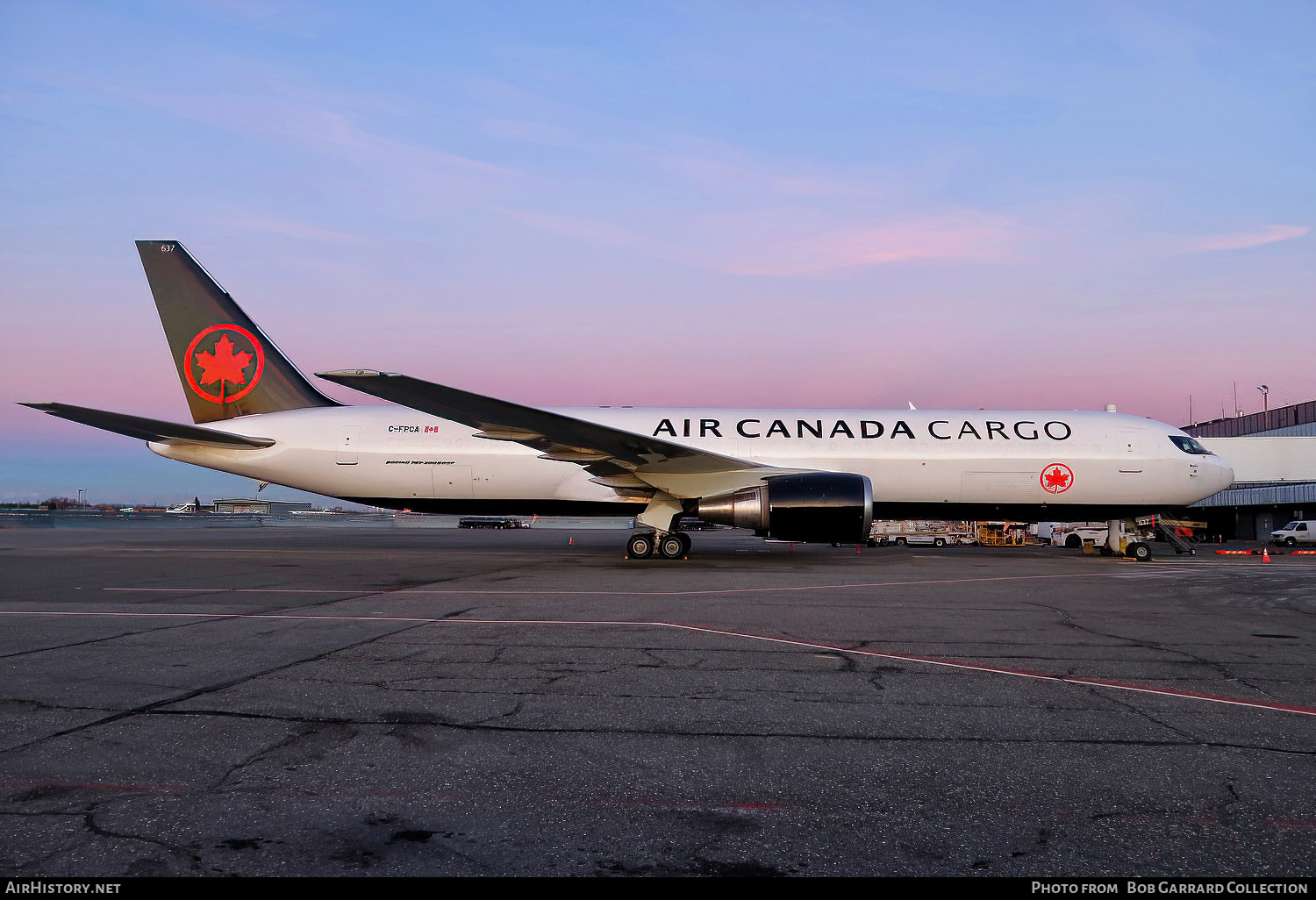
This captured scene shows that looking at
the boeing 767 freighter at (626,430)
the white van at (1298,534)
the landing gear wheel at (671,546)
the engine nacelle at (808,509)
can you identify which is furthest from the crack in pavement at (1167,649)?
the white van at (1298,534)

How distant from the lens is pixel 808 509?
50.2 feet

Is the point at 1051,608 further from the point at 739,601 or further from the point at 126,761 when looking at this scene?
the point at 126,761

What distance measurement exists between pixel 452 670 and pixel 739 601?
4780 mm

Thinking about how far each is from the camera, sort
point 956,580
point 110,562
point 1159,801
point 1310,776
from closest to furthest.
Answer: point 1159,801 → point 1310,776 → point 956,580 → point 110,562

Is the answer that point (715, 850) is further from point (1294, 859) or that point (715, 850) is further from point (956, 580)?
point (956, 580)

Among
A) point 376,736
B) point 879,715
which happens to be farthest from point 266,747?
point 879,715

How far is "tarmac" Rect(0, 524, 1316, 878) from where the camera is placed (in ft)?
9.34

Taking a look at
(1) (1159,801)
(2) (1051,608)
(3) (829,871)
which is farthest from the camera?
(2) (1051,608)

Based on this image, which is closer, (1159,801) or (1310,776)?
(1159,801)

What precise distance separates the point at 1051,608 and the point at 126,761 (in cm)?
944

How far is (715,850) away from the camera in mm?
2830

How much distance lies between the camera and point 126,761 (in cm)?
372

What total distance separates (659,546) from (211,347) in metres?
12.1

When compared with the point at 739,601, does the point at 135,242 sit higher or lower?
higher
